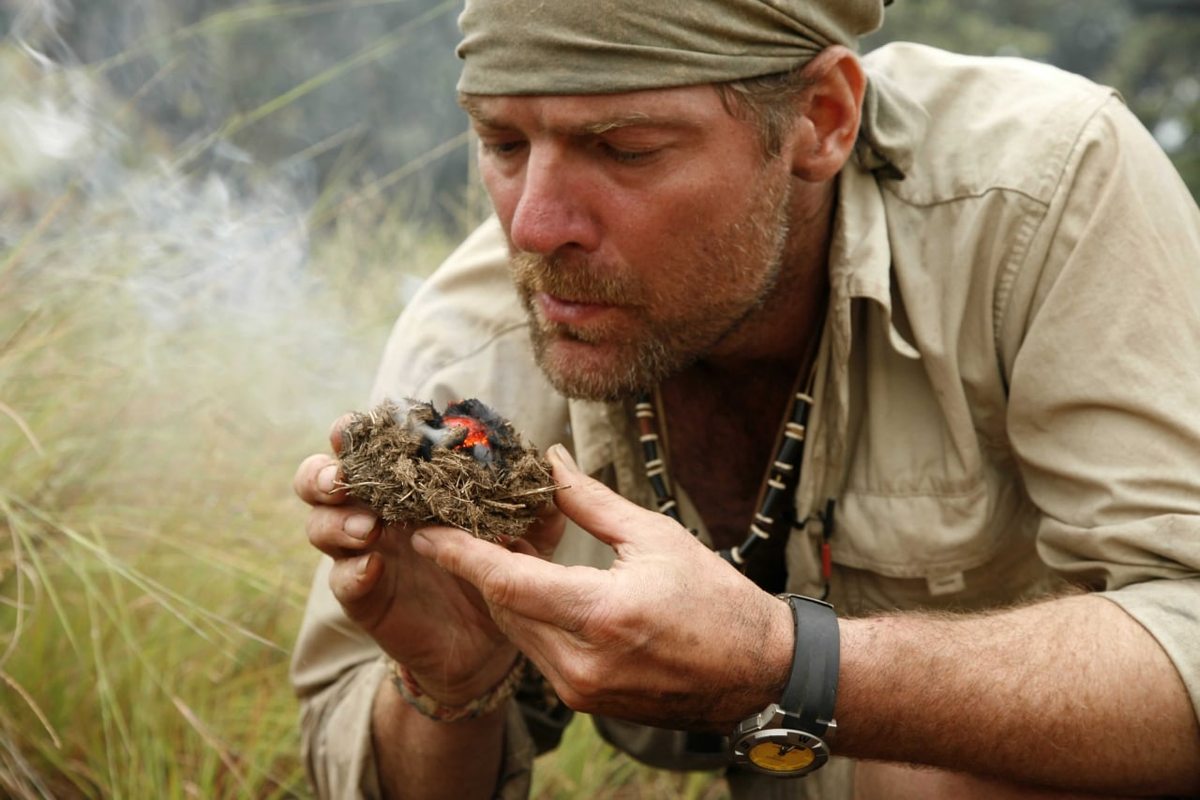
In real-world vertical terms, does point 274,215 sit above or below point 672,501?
above

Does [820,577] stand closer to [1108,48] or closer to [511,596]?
[511,596]

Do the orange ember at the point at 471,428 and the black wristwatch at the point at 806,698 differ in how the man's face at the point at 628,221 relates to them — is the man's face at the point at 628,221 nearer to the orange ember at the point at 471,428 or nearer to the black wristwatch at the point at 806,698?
the orange ember at the point at 471,428

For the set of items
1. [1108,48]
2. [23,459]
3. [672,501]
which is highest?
[23,459]

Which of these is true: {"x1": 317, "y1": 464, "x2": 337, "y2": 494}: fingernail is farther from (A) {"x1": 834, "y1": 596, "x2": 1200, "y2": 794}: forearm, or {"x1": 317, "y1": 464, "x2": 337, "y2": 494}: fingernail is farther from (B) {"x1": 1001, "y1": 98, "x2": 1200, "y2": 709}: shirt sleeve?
(B) {"x1": 1001, "y1": 98, "x2": 1200, "y2": 709}: shirt sleeve

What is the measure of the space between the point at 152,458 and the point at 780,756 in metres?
2.40

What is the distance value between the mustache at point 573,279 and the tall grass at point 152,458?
1097mm

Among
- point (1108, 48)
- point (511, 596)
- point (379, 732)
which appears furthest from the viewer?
point (1108, 48)

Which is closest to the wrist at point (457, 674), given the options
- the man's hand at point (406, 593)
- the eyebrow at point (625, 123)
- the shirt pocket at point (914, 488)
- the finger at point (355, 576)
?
the man's hand at point (406, 593)

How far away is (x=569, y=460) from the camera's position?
6.90 feet

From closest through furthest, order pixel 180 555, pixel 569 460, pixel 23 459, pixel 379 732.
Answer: pixel 569 460, pixel 379 732, pixel 23 459, pixel 180 555

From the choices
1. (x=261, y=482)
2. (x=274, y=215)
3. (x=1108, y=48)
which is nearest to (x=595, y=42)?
(x=274, y=215)

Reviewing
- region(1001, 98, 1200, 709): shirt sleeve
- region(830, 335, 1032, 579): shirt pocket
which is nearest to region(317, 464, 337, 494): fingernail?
region(830, 335, 1032, 579): shirt pocket

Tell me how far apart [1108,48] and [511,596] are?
11.7 metres

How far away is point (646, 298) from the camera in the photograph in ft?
8.12
